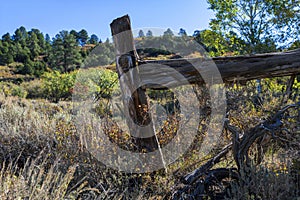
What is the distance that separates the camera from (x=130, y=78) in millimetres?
2828

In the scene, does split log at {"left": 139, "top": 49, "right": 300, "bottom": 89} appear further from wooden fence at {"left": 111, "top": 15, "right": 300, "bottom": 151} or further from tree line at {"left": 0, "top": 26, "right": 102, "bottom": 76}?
tree line at {"left": 0, "top": 26, "right": 102, "bottom": 76}

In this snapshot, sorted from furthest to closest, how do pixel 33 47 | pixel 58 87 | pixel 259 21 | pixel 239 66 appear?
pixel 33 47, pixel 58 87, pixel 259 21, pixel 239 66

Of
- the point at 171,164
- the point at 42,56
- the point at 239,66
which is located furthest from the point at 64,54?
the point at 239,66

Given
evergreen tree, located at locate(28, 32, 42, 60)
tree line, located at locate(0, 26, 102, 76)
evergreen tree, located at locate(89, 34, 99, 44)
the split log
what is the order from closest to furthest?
the split log
tree line, located at locate(0, 26, 102, 76)
evergreen tree, located at locate(28, 32, 42, 60)
evergreen tree, located at locate(89, 34, 99, 44)

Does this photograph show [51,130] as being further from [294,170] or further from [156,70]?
[294,170]

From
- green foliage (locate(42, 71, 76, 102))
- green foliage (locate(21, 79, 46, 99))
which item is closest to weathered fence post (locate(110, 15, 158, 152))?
green foliage (locate(42, 71, 76, 102))

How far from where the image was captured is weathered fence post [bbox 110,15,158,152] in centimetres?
283

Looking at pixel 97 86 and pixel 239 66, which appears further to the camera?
pixel 97 86

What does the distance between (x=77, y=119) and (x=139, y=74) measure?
4.47 feet

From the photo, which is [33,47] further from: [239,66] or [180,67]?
[239,66]

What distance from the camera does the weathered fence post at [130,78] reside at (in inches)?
111

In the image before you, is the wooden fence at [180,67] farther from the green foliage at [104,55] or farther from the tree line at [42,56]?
the tree line at [42,56]

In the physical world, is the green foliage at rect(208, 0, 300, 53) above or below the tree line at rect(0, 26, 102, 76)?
below

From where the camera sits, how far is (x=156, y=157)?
3029mm
